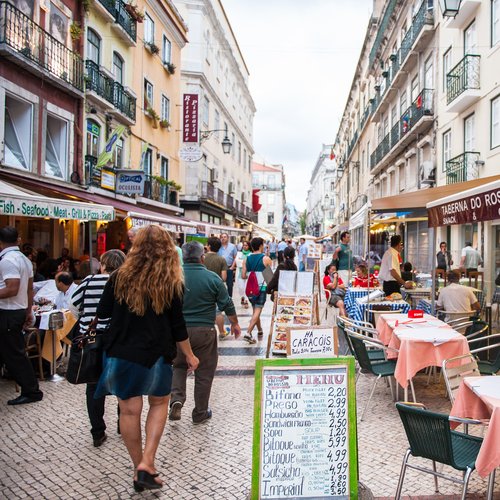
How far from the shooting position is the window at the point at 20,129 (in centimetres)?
1279

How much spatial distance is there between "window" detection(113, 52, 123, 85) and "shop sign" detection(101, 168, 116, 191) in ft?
12.1

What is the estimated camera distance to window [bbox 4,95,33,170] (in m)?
12.8

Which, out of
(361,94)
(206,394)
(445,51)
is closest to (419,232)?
(445,51)

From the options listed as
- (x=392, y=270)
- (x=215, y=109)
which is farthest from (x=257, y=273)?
A: (x=215, y=109)

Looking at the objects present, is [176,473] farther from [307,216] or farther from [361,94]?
[307,216]

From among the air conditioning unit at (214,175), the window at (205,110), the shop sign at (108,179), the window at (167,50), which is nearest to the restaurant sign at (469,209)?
the shop sign at (108,179)

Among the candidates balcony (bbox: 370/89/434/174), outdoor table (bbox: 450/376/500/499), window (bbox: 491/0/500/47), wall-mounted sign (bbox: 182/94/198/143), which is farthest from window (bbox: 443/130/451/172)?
outdoor table (bbox: 450/376/500/499)

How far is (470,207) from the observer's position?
20.8 ft

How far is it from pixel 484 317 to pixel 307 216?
128971mm

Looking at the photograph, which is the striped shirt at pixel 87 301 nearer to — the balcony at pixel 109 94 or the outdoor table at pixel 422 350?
the outdoor table at pixel 422 350

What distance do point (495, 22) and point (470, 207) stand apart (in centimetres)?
1117

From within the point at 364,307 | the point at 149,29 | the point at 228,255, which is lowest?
the point at 364,307

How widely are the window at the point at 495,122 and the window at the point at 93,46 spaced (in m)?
12.2

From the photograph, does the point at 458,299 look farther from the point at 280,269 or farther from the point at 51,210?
the point at 51,210
